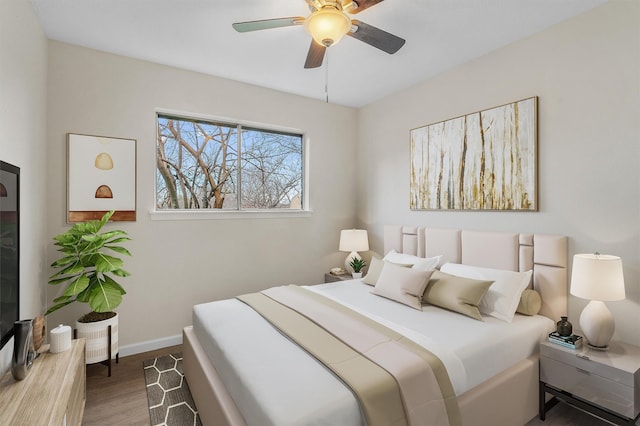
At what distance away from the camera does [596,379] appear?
1.89 metres

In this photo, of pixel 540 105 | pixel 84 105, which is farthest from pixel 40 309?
pixel 540 105

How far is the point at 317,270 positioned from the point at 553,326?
2550 mm

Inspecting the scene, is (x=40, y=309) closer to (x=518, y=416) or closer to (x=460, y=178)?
(x=518, y=416)

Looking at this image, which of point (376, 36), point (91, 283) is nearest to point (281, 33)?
point (376, 36)

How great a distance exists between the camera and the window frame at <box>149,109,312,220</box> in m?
3.18

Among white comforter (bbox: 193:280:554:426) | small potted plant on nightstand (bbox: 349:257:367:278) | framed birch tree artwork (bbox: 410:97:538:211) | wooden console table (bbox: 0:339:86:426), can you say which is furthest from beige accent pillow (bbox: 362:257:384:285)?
wooden console table (bbox: 0:339:86:426)

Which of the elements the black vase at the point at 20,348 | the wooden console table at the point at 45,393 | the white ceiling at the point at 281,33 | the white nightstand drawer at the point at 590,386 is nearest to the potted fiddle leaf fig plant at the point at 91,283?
the wooden console table at the point at 45,393

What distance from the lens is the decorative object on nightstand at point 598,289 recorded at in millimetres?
1925

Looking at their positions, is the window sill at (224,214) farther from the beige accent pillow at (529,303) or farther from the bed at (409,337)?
the beige accent pillow at (529,303)

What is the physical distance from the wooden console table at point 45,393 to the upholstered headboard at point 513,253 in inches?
118

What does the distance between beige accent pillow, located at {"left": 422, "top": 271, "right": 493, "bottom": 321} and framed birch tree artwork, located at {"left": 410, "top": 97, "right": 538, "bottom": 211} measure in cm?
81

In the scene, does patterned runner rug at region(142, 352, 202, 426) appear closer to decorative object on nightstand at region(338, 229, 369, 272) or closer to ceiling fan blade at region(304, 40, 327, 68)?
decorative object on nightstand at region(338, 229, 369, 272)

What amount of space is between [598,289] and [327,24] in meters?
2.28

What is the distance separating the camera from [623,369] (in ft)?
5.86
